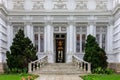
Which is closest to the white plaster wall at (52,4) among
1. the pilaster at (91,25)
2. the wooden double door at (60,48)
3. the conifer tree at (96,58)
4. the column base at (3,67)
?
the pilaster at (91,25)

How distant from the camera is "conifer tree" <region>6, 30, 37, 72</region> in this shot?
1374 inches

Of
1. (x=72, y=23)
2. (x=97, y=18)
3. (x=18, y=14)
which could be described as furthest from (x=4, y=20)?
(x=97, y=18)

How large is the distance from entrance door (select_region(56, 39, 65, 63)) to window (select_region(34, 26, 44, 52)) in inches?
90.8

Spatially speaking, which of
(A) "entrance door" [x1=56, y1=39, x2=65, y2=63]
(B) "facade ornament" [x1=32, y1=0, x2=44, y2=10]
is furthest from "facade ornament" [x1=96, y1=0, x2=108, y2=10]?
(B) "facade ornament" [x1=32, y1=0, x2=44, y2=10]

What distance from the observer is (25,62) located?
115ft

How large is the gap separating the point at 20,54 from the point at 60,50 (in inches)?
483

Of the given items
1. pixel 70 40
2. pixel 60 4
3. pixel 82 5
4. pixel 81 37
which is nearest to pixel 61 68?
pixel 70 40

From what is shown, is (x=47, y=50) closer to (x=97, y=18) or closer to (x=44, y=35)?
(x=44, y=35)

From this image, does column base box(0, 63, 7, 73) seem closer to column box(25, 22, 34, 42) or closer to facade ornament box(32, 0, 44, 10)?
column box(25, 22, 34, 42)

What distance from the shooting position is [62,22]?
43.2m

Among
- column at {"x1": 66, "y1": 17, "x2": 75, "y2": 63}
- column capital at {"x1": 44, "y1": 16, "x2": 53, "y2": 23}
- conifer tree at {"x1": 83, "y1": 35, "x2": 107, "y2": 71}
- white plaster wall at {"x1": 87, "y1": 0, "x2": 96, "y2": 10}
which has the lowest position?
conifer tree at {"x1": 83, "y1": 35, "x2": 107, "y2": 71}

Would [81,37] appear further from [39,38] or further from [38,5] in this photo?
[38,5]

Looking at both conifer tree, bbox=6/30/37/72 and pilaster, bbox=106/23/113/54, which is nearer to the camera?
conifer tree, bbox=6/30/37/72

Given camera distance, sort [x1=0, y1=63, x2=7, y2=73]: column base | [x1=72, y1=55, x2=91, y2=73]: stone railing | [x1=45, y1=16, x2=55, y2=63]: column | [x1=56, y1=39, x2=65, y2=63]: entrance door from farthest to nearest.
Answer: [x1=56, y1=39, x2=65, y2=63]: entrance door → [x1=45, y1=16, x2=55, y2=63]: column → [x1=0, y1=63, x2=7, y2=73]: column base → [x1=72, y1=55, x2=91, y2=73]: stone railing
